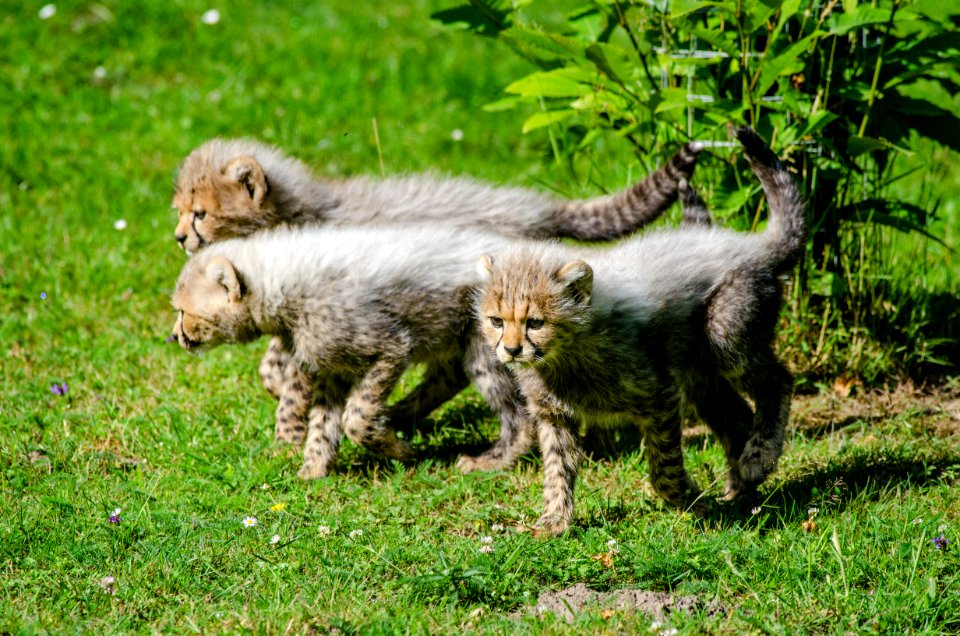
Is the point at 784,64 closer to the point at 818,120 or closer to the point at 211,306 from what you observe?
the point at 818,120

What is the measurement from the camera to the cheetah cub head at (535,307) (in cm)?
450

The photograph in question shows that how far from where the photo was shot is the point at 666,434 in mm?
4730

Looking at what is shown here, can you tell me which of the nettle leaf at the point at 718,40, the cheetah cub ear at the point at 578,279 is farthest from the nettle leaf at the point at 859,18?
the cheetah cub ear at the point at 578,279

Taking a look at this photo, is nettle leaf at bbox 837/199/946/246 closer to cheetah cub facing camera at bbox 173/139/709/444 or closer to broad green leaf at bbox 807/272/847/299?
broad green leaf at bbox 807/272/847/299

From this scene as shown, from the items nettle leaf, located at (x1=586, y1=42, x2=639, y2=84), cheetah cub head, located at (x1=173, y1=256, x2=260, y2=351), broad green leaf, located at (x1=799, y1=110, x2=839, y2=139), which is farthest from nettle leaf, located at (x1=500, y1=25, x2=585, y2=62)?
cheetah cub head, located at (x1=173, y1=256, x2=260, y2=351)

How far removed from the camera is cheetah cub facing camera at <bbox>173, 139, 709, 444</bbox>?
5938 millimetres

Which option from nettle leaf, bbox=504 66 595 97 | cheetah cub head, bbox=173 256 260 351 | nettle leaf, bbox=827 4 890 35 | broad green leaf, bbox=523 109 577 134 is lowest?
cheetah cub head, bbox=173 256 260 351

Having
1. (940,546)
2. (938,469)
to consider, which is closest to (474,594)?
(940,546)

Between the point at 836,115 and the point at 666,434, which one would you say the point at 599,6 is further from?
the point at 666,434

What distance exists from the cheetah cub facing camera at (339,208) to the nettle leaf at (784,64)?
793 millimetres

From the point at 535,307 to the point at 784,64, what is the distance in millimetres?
1730

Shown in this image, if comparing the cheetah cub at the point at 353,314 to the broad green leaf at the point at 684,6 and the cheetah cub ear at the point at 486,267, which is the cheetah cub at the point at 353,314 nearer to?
the cheetah cub ear at the point at 486,267

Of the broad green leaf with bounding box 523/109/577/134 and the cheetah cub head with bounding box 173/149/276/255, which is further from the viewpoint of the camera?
the cheetah cub head with bounding box 173/149/276/255

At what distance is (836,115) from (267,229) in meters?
3.02
